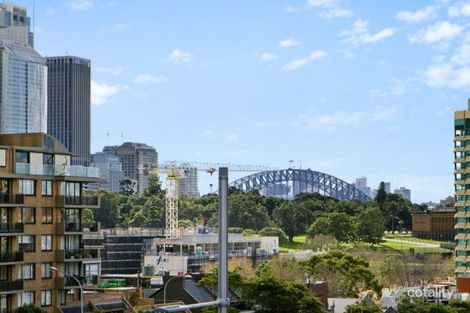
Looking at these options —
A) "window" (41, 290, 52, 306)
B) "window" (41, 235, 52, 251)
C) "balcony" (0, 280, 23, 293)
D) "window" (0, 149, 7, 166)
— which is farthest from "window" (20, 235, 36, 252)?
"window" (0, 149, 7, 166)

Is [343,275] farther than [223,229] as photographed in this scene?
Yes

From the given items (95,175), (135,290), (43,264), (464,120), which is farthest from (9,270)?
(464,120)

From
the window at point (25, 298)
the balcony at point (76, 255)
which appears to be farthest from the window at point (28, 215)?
the window at point (25, 298)

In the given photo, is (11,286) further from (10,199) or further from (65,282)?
(10,199)

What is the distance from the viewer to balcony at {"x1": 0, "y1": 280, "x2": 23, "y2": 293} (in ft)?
216

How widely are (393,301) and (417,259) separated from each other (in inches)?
3170

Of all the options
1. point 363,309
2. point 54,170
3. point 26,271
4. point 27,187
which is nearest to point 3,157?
point 27,187

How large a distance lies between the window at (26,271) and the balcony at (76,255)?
2.43 m

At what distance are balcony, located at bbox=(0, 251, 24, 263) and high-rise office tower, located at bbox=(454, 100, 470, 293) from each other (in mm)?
69886

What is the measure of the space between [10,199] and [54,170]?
4.99 m

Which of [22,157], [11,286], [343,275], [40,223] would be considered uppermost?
[22,157]

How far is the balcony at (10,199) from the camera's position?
219 feet

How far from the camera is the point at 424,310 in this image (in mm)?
87500

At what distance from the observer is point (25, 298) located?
6781 cm
